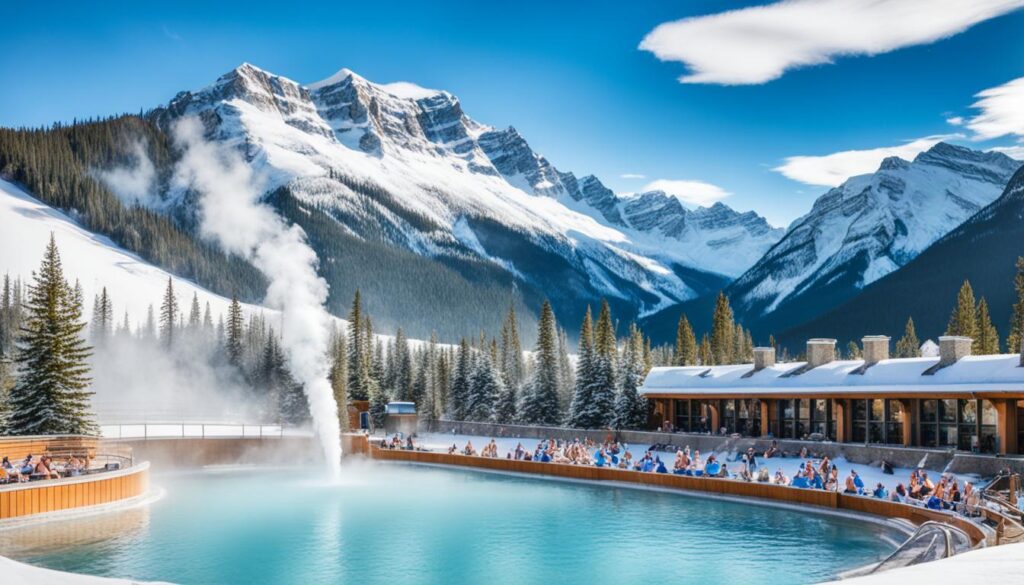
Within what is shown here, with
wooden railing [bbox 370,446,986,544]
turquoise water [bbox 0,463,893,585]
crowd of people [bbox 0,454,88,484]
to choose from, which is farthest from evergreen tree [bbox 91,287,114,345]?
crowd of people [bbox 0,454,88,484]

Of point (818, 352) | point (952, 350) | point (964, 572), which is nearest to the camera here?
point (964, 572)

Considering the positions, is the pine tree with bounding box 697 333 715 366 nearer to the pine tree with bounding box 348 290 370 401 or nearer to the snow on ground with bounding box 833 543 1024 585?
the pine tree with bounding box 348 290 370 401

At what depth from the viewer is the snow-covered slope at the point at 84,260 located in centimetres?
12700

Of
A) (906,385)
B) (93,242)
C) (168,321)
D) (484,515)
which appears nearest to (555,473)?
(484,515)

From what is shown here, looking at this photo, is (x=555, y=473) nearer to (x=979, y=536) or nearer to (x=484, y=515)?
(x=484, y=515)

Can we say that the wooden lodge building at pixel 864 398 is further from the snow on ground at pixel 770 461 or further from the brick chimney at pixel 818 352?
the snow on ground at pixel 770 461

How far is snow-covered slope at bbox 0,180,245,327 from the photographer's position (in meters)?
127

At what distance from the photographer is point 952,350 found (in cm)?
3550

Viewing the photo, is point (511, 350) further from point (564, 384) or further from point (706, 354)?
point (706, 354)

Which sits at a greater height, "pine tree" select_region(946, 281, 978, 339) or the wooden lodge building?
"pine tree" select_region(946, 281, 978, 339)

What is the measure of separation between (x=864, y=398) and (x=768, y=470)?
6.15 meters

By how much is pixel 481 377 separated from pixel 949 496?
41349mm

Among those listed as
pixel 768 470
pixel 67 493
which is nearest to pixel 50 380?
pixel 67 493

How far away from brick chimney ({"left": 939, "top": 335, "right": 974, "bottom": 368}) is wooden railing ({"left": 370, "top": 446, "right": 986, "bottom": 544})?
34.6 feet
